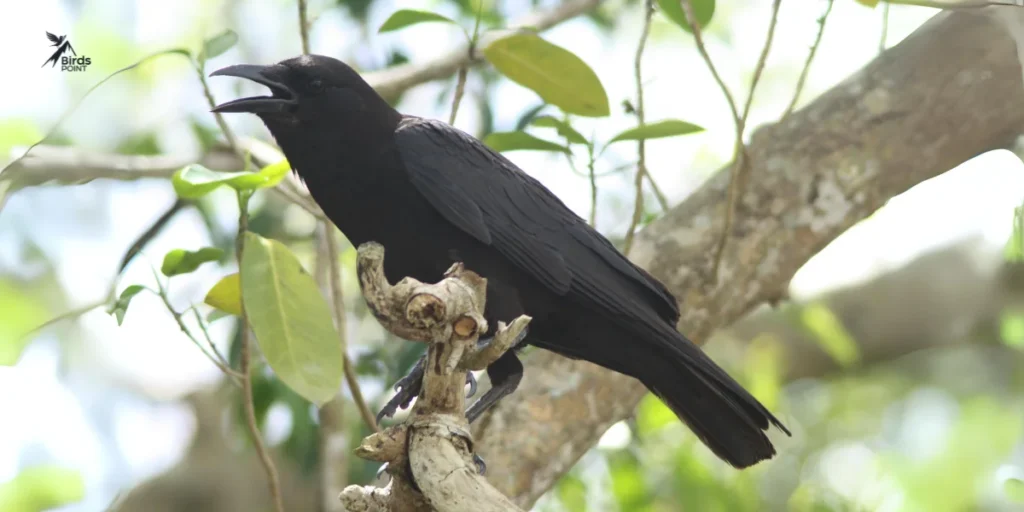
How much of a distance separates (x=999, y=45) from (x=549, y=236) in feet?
6.85

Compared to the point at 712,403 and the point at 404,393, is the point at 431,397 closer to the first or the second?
the point at 404,393

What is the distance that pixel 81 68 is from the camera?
418 centimetres

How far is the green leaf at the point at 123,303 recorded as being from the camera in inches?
116

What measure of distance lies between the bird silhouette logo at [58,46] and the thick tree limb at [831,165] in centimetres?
209

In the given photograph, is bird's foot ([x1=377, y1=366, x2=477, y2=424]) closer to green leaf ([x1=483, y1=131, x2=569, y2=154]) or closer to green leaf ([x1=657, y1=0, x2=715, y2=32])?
green leaf ([x1=483, y1=131, x2=569, y2=154])

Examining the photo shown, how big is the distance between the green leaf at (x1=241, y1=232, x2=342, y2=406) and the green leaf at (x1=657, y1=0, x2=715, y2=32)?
4.83 feet

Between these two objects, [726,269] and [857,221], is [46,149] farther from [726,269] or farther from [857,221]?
[857,221]

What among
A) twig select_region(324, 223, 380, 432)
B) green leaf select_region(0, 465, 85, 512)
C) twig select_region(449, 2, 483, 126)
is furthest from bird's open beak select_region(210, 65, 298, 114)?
green leaf select_region(0, 465, 85, 512)

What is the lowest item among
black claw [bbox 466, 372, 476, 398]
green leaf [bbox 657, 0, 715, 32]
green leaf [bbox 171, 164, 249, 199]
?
green leaf [bbox 171, 164, 249, 199]

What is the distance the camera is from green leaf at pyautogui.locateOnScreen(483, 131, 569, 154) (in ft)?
11.6

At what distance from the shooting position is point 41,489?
18.7 ft

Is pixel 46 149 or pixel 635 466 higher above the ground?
pixel 635 466

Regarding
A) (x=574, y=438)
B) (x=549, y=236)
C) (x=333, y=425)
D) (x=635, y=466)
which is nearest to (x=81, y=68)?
(x=333, y=425)

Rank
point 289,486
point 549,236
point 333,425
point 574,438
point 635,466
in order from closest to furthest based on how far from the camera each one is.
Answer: point 549,236 < point 574,438 < point 333,425 < point 635,466 < point 289,486
